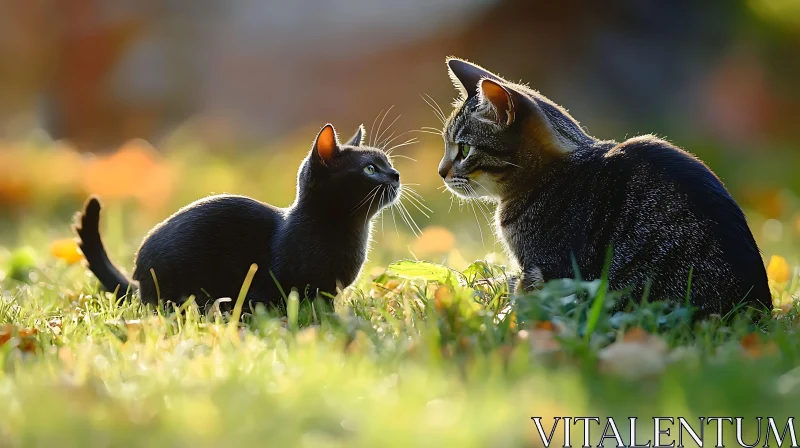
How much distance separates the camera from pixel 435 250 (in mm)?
5211

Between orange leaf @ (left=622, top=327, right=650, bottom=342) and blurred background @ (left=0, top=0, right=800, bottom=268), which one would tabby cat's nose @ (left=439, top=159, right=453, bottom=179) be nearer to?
orange leaf @ (left=622, top=327, right=650, bottom=342)


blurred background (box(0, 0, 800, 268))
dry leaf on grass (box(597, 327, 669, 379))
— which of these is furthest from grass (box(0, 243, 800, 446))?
blurred background (box(0, 0, 800, 268))

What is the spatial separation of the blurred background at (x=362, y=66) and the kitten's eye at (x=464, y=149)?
479 cm

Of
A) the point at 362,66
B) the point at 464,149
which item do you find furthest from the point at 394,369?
the point at 362,66

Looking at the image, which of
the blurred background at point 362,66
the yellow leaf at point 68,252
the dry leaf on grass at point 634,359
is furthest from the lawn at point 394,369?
the blurred background at point 362,66

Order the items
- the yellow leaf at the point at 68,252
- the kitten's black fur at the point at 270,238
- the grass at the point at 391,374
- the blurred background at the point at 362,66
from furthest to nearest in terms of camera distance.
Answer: the blurred background at the point at 362,66, the yellow leaf at the point at 68,252, the kitten's black fur at the point at 270,238, the grass at the point at 391,374

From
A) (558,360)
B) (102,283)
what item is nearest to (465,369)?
(558,360)

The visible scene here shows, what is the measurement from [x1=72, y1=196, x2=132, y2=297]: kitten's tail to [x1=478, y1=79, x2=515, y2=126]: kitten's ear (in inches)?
73.6

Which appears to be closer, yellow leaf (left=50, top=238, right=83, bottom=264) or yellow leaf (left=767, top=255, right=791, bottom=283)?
yellow leaf (left=767, top=255, right=791, bottom=283)

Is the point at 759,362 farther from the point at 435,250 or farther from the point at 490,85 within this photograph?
the point at 435,250

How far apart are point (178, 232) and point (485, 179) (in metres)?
1.42

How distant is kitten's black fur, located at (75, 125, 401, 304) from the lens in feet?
11.5

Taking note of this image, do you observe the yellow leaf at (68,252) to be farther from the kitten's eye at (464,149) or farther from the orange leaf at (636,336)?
the orange leaf at (636,336)

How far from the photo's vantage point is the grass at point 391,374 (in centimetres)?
184
